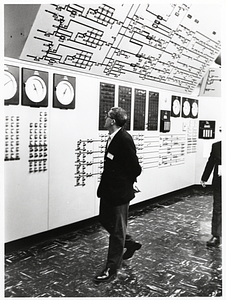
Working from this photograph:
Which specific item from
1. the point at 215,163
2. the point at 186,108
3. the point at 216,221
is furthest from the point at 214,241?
the point at 186,108

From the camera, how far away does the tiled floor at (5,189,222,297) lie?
2389 millimetres

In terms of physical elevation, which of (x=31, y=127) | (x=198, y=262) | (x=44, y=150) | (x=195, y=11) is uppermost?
(x=195, y=11)

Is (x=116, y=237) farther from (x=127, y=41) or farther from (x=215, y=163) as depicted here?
(x=127, y=41)

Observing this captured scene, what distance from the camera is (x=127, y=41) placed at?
3746mm

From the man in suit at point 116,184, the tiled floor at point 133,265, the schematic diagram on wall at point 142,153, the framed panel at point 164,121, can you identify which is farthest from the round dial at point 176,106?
the man in suit at point 116,184

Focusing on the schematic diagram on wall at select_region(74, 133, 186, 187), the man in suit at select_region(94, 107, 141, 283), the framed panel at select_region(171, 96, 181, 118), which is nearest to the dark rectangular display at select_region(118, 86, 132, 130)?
the schematic diagram on wall at select_region(74, 133, 186, 187)

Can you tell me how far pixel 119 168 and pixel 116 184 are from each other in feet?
0.42

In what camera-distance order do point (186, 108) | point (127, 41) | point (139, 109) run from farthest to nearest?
point (186, 108)
point (139, 109)
point (127, 41)

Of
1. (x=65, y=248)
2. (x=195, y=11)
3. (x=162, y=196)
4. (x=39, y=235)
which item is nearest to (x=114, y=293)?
(x=65, y=248)

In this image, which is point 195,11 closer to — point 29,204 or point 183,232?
point 183,232

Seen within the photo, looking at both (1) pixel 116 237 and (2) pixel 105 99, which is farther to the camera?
(2) pixel 105 99

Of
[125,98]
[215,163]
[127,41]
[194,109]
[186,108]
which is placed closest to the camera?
[215,163]

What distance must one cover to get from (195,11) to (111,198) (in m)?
2.81

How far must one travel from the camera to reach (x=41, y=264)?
2779mm
